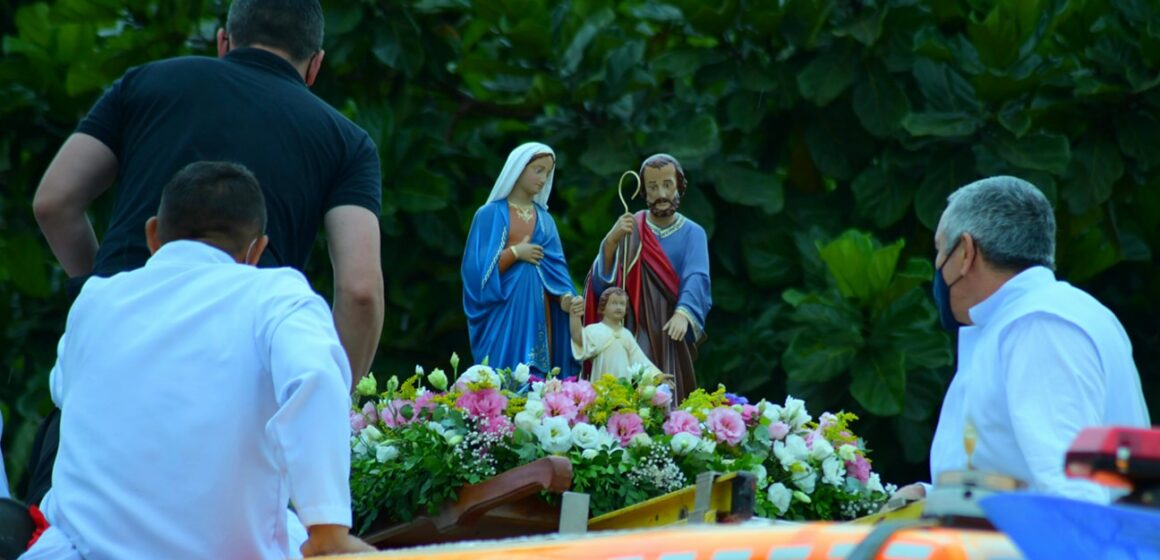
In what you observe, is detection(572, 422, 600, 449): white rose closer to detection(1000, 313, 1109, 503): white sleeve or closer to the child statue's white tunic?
the child statue's white tunic

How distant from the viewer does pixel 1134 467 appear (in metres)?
2.30

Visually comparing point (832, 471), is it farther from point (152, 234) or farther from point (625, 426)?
point (152, 234)

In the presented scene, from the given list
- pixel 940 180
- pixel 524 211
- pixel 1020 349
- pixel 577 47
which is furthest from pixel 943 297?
pixel 577 47

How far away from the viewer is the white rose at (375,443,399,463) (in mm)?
5793

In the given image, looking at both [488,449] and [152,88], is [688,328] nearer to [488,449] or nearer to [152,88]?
[488,449]

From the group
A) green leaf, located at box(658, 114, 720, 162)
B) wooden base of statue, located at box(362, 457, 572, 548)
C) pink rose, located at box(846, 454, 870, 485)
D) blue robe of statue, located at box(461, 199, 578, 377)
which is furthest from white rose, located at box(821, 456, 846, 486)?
green leaf, located at box(658, 114, 720, 162)

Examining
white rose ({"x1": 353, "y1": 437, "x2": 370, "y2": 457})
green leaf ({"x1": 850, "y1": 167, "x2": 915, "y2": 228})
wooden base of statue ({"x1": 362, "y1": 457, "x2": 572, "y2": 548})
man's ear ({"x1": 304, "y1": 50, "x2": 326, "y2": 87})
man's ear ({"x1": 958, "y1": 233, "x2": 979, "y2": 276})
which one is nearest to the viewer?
man's ear ({"x1": 958, "y1": 233, "x2": 979, "y2": 276})

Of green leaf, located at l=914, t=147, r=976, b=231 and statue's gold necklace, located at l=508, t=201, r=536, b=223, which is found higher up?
green leaf, located at l=914, t=147, r=976, b=231

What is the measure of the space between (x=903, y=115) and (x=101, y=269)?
671cm

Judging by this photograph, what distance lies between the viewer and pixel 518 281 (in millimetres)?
7004

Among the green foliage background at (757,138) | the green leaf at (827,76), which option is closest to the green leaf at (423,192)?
the green foliage background at (757,138)

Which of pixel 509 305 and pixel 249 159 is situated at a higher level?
pixel 249 159

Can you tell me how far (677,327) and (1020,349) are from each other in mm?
2976

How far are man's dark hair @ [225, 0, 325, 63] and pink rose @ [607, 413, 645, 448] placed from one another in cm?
156
